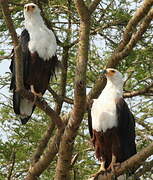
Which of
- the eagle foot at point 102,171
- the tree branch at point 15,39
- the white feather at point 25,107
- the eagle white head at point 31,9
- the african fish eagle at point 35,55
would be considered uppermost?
the eagle white head at point 31,9

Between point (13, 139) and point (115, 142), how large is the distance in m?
2.45

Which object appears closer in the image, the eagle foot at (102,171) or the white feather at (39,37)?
the eagle foot at (102,171)

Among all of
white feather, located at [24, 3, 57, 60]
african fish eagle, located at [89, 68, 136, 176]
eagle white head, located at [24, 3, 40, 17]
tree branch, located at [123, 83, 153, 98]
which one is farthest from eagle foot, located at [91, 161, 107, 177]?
eagle white head, located at [24, 3, 40, 17]

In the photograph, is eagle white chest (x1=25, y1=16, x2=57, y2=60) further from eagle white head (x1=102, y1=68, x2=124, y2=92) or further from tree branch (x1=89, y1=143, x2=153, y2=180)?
tree branch (x1=89, y1=143, x2=153, y2=180)

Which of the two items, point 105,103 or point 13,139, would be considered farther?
point 13,139

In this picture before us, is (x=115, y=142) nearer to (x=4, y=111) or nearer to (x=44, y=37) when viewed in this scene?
(x=44, y=37)

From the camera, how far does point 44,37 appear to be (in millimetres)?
6566

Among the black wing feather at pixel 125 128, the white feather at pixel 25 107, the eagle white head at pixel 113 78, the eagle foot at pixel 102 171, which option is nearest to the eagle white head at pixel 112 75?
the eagle white head at pixel 113 78

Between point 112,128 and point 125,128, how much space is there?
0.15m

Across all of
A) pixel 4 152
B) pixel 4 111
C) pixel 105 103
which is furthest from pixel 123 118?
pixel 4 111

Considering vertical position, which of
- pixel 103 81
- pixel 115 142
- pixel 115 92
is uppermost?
pixel 103 81

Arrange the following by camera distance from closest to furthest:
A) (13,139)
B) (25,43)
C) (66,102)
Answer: (25,43) → (66,102) → (13,139)

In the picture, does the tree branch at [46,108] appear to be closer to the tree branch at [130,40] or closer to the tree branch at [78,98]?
the tree branch at [78,98]

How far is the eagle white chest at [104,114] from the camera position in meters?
5.72
